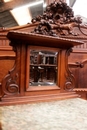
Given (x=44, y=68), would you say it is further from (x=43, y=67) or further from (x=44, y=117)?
(x=44, y=117)

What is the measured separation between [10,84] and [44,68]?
227 millimetres

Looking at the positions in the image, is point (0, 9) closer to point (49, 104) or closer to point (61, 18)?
point (61, 18)

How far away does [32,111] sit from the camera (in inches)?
25.4

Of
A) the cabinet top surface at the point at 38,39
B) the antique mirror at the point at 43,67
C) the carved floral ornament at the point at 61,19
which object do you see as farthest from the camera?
the carved floral ornament at the point at 61,19

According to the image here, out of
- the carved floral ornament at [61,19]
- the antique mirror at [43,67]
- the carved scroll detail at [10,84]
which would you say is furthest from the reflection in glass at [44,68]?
the carved floral ornament at [61,19]

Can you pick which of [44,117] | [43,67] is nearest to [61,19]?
[43,67]

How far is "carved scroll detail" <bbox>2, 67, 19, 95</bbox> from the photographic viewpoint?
2.51ft

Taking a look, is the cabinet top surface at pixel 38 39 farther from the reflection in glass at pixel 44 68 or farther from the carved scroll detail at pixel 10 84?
the carved scroll detail at pixel 10 84

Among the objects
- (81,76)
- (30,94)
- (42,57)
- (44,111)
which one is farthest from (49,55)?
(81,76)

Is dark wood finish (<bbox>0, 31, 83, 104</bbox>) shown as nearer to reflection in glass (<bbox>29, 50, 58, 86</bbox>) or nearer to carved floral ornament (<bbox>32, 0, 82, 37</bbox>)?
reflection in glass (<bbox>29, 50, 58, 86</bbox>)

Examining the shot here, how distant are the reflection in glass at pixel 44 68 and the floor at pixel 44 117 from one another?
0.54 feet

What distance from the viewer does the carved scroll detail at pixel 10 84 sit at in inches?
30.1

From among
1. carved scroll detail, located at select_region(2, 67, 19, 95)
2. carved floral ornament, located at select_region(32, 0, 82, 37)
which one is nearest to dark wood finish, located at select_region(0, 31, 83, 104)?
carved scroll detail, located at select_region(2, 67, 19, 95)

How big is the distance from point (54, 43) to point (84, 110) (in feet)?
1.22
